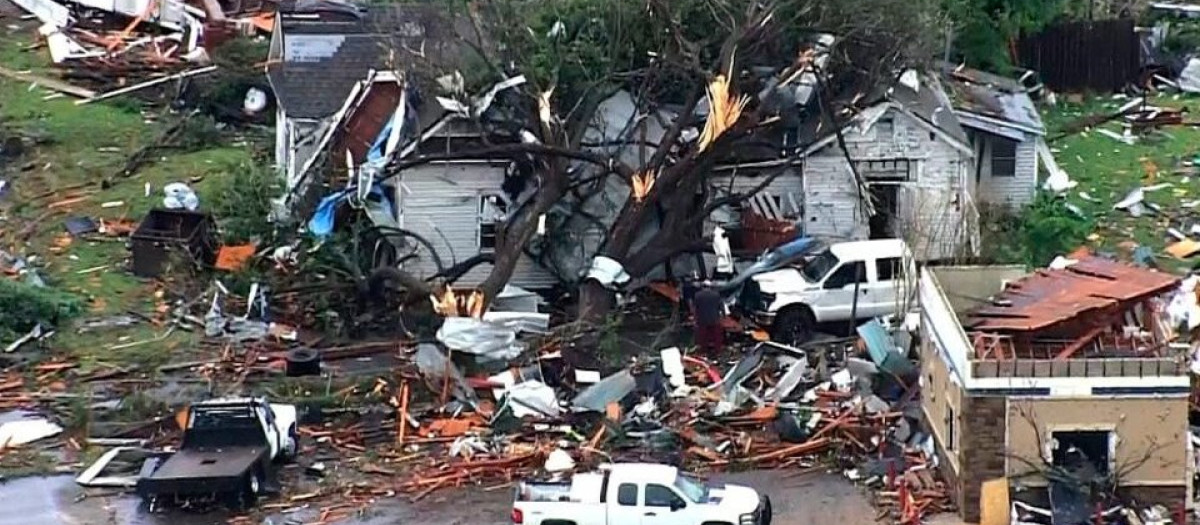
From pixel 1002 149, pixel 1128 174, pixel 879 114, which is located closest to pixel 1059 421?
pixel 879 114

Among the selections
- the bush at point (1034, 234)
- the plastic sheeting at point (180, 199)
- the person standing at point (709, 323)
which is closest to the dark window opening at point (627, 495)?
the person standing at point (709, 323)

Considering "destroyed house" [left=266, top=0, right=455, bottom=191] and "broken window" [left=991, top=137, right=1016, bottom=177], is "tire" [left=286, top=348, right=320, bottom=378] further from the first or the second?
"broken window" [left=991, top=137, right=1016, bottom=177]

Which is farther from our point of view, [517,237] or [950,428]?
[517,237]

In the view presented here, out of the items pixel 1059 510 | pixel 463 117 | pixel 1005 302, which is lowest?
pixel 1059 510

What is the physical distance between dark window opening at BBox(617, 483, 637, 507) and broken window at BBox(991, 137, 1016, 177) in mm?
12470

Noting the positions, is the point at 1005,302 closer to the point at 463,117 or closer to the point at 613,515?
the point at 613,515

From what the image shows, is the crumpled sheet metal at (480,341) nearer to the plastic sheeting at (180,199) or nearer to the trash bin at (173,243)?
the trash bin at (173,243)

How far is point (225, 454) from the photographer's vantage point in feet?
63.5

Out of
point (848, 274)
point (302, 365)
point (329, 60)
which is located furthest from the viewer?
point (329, 60)

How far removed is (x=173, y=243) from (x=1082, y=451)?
12999 millimetres

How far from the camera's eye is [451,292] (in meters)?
23.6

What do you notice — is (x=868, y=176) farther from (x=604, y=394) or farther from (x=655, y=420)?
(x=655, y=420)

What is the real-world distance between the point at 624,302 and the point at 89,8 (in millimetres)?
21328

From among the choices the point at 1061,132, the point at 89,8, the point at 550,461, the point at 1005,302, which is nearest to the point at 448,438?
the point at 550,461
